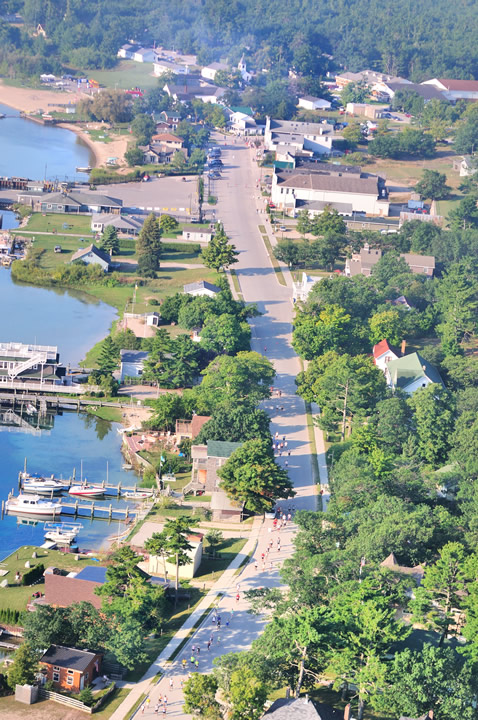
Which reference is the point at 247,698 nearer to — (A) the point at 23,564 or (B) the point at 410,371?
(A) the point at 23,564

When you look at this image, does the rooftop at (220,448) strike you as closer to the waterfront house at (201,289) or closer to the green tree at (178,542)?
the green tree at (178,542)

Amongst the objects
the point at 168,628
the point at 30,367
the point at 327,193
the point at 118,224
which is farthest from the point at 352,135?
the point at 168,628

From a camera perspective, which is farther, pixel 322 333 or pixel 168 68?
pixel 168 68

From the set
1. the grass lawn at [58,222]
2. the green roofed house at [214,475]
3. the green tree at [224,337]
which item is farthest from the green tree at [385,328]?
the grass lawn at [58,222]

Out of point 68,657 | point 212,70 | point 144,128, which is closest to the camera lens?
point 68,657

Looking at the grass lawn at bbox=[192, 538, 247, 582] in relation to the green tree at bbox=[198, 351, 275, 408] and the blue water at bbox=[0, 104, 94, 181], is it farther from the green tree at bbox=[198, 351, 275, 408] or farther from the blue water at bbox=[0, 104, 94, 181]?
the blue water at bbox=[0, 104, 94, 181]

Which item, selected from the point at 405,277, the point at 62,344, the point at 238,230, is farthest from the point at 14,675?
the point at 238,230
